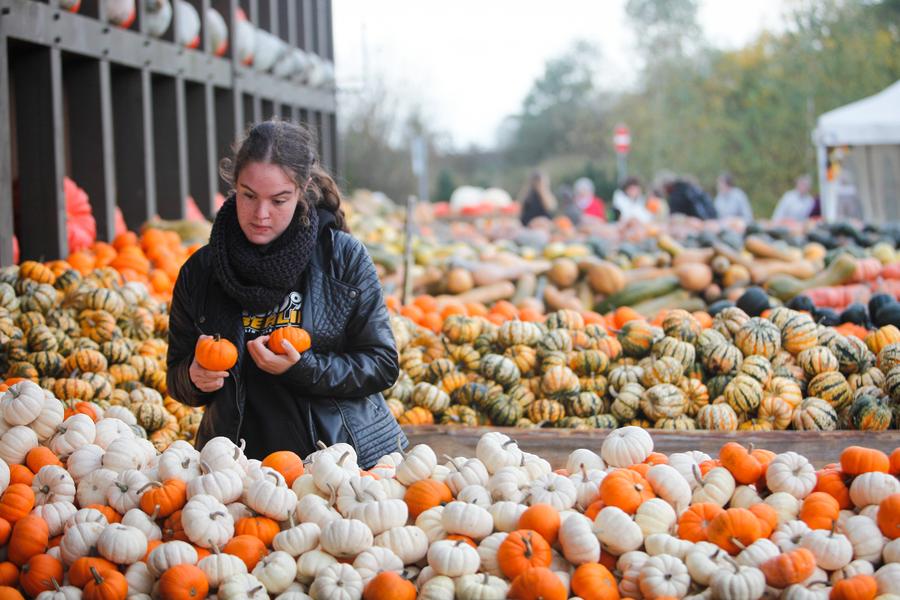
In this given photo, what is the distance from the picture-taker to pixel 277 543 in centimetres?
274

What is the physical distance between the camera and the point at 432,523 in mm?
2791

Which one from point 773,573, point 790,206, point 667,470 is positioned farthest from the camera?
point 790,206

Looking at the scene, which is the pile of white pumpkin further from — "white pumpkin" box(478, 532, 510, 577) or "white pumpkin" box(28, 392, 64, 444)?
"white pumpkin" box(28, 392, 64, 444)

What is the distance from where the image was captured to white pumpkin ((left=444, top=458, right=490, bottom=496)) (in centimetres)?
299

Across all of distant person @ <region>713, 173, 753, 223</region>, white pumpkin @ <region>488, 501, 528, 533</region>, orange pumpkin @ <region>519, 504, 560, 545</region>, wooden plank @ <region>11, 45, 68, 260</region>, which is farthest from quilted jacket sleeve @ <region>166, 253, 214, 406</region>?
distant person @ <region>713, 173, 753, 223</region>

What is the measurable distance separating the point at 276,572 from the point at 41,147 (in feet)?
18.3

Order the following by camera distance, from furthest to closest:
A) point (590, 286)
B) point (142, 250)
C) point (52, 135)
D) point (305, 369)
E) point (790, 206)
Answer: point (790, 206) < point (590, 286) < point (142, 250) < point (52, 135) < point (305, 369)

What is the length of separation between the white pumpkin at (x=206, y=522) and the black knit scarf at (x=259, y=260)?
2.85 feet

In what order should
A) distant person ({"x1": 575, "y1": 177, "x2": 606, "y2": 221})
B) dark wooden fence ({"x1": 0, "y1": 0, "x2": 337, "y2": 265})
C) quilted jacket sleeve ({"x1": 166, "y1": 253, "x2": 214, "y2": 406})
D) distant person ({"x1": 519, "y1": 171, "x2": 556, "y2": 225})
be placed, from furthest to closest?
1. distant person ({"x1": 575, "y1": 177, "x2": 606, "y2": 221})
2. distant person ({"x1": 519, "y1": 171, "x2": 556, "y2": 225})
3. dark wooden fence ({"x1": 0, "y1": 0, "x2": 337, "y2": 265})
4. quilted jacket sleeve ({"x1": 166, "y1": 253, "x2": 214, "y2": 406})

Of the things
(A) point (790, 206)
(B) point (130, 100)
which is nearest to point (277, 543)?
(B) point (130, 100)

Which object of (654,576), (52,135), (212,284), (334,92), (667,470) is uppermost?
(334,92)

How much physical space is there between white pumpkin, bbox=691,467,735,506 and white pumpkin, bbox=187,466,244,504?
133 centimetres

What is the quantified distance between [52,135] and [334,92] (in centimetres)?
847

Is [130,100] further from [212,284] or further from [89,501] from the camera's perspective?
[89,501]
